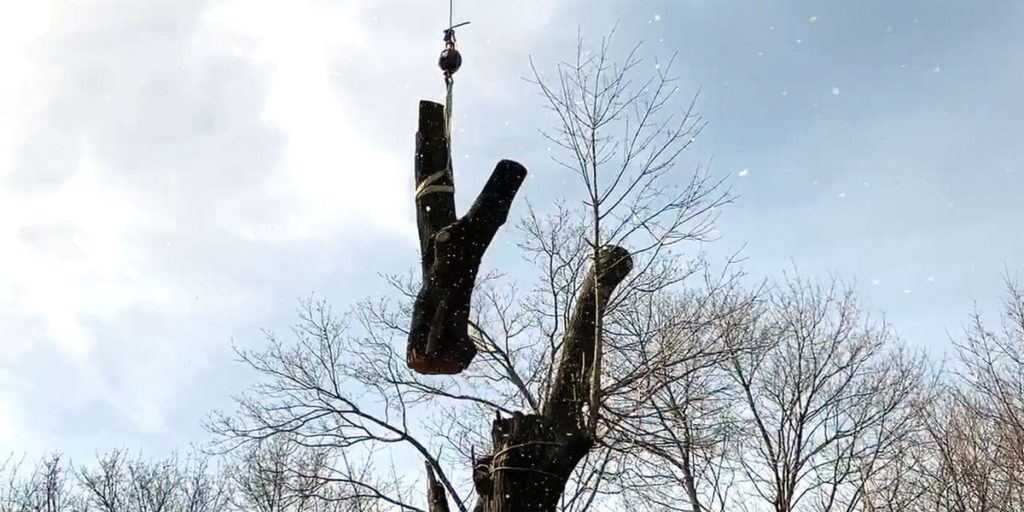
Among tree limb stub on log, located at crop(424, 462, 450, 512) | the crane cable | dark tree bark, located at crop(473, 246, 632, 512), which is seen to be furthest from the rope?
tree limb stub on log, located at crop(424, 462, 450, 512)

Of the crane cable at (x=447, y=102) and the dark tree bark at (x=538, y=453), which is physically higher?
the crane cable at (x=447, y=102)

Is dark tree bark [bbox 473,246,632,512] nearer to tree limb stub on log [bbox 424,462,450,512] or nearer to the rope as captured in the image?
tree limb stub on log [bbox 424,462,450,512]

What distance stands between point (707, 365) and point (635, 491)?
1.59 meters

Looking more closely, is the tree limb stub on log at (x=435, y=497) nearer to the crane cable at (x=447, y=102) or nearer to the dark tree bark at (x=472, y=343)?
the dark tree bark at (x=472, y=343)

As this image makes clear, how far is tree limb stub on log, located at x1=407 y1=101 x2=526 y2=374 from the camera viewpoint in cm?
361

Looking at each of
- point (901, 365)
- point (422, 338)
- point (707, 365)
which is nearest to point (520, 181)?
point (422, 338)

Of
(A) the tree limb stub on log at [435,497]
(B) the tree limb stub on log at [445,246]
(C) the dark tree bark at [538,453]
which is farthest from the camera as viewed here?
(A) the tree limb stub on log at [435,497]

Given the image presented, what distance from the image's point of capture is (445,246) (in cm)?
365

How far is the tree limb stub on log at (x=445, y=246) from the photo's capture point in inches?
142

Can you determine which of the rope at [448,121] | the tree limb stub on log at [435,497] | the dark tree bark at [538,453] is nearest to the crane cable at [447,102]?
the rope at [448,121]

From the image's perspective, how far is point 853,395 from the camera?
1262 centimetres

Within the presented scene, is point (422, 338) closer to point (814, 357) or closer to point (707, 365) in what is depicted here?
point (707, 365)

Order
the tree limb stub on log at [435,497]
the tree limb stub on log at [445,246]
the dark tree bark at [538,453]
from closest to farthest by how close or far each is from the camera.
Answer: the tree limb stub on log at [445,246] → the dark tree bark at [538,453] → the tree limb stub on log at [435,497]

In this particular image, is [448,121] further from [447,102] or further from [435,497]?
[435,497]
